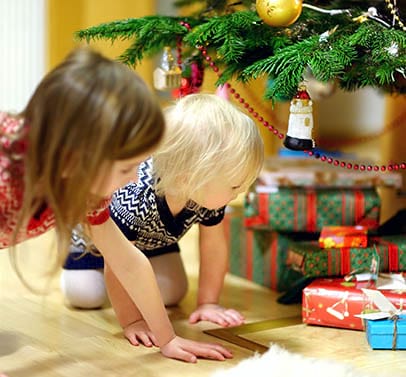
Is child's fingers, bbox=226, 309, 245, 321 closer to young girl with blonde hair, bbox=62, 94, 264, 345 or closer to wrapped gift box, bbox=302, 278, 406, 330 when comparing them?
young girl with blonde hair, bbox=62, 94, 264, 345

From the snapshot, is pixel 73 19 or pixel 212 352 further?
pixel 73 19

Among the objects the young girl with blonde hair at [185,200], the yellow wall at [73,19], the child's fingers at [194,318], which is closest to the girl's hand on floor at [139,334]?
the young girl with blonde hair at [185,200]

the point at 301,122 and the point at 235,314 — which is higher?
the point at 301,122

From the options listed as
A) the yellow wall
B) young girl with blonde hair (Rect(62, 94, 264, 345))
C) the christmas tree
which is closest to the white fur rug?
young girl with blonde hair (Rect(62, 94, 264, 345))

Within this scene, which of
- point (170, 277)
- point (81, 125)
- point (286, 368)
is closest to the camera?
point (81, 125)

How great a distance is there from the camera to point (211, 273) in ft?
4.93

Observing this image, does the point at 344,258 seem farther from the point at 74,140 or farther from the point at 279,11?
the point at 74,140

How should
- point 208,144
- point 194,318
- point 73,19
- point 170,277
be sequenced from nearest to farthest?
point 208,144 → point 194,318 → point 170,277 → point 73,19

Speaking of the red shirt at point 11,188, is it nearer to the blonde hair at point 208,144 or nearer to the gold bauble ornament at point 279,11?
the blonde hair at point 208,144

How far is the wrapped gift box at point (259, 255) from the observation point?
1.65 m

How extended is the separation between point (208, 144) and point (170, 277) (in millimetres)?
405

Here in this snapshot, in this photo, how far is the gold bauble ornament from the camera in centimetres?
128

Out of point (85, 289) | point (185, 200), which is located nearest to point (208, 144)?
point (185, 200)

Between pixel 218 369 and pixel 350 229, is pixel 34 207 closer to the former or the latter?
pixel 218 369
